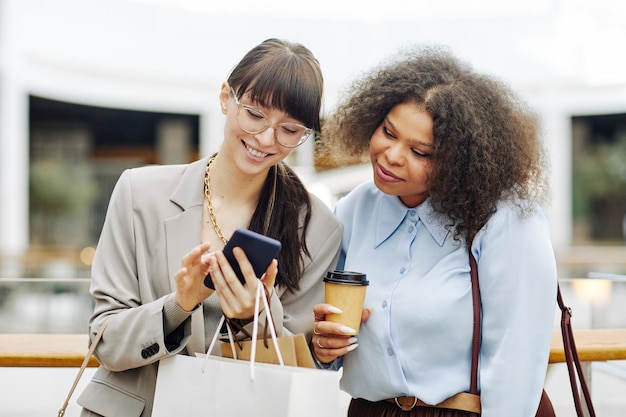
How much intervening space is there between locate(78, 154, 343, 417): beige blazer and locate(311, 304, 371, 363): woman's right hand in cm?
10

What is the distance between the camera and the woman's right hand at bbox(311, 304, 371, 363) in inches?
77.5

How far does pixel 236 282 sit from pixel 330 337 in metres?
0.42

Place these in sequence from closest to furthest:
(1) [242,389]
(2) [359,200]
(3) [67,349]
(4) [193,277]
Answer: (1) [242,389]
(4) [193,277]
(2) [359,200]
(3) [67,349]

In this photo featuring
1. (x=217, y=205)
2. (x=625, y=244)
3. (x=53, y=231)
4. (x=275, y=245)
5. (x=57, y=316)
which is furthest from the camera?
(x=625, y=244)

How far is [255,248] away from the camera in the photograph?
5.52 feet

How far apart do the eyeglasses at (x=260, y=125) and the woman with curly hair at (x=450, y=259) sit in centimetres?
27

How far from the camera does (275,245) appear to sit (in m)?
1.66

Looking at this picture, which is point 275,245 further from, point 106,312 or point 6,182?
point 6,182

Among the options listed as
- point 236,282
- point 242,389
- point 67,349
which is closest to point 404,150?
point 236,282

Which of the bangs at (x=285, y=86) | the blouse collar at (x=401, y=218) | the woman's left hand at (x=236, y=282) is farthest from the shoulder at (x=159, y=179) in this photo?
the blouse collar at (x=401, y=218)

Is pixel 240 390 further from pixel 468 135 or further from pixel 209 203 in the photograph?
pixel 468 135

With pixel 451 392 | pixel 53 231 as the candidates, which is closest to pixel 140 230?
pixel 451 392

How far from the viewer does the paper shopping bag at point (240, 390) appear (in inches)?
64.0

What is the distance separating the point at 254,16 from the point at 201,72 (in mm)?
2058
